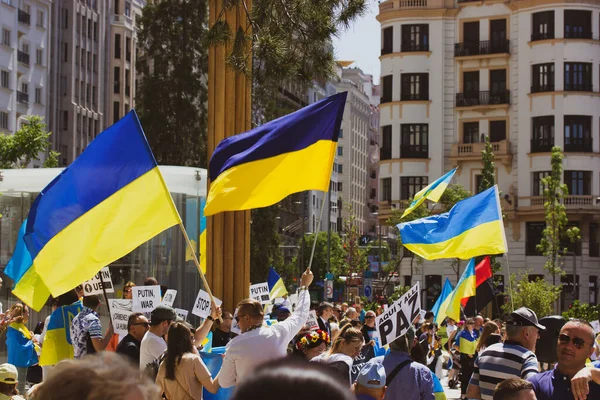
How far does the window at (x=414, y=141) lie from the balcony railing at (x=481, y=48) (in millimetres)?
4999

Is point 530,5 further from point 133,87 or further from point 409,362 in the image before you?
point 409,362

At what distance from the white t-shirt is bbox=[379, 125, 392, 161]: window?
206 ft

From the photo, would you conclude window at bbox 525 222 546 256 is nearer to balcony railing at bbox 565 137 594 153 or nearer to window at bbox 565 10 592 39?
balcony railing at bbox 565 137 594 153

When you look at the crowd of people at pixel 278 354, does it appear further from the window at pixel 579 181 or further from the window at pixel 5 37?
the window at pixel 5 37

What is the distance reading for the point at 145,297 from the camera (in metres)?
12.9

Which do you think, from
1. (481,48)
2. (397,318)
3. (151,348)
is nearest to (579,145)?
(481,48)

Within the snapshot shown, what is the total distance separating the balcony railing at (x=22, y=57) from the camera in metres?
71.6

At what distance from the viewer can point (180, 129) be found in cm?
4956

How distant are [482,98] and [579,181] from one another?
7.82 meters

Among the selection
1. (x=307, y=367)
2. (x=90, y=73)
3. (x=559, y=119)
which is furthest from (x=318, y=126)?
(x=90, y=73)

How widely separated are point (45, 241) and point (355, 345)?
2981 millimetres

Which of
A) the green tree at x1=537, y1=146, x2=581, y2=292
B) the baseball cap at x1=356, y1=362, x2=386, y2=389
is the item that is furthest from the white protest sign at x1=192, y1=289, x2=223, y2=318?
the green tree at x1=537, y1=146, x2=581, y2=292

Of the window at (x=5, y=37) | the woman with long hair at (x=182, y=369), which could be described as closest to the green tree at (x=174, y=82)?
the window at (x=5, y=37)

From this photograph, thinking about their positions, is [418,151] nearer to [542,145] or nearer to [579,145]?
[542,145]
